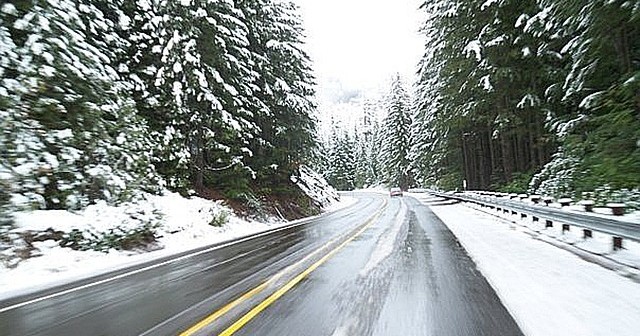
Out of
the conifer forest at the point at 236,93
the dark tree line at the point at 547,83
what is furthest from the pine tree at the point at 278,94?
the dark tree line at the point at 547,83

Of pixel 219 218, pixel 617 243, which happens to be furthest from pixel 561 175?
pixel 219 218

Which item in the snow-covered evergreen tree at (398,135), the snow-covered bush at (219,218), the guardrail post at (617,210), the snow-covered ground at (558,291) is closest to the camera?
the snow-covered ground at (558,291)

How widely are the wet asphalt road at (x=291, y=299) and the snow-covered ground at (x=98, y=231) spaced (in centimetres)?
116

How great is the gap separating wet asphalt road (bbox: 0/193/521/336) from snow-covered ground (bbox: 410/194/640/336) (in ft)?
0.86

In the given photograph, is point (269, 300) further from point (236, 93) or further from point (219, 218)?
point (236, 93)

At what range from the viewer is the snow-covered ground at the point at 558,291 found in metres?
4.62

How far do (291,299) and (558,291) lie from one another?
3.58m

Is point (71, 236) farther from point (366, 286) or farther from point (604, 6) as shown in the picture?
point (604, 6)

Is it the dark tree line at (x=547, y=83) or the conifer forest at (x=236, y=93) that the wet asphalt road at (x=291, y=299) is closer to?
the conifer forest at (x=236, y=93)

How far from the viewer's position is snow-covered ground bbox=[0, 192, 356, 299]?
891cm

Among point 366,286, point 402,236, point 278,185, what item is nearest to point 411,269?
point 366,286

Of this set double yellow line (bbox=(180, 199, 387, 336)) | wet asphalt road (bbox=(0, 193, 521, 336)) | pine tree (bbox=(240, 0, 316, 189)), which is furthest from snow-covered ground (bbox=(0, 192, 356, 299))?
pine tree (bbox=(240, 0, 316, 189))

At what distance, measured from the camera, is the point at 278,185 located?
27297mm

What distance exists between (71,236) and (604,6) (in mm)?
15676
